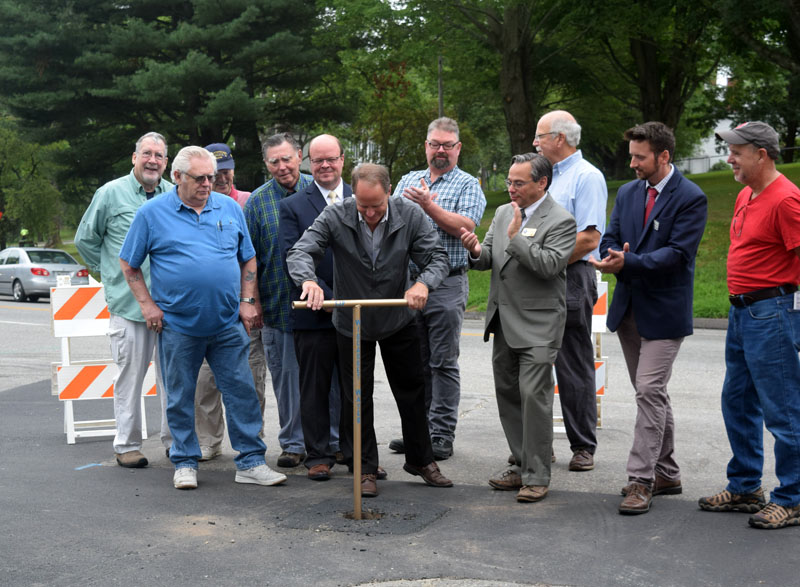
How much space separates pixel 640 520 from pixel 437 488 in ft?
4.33

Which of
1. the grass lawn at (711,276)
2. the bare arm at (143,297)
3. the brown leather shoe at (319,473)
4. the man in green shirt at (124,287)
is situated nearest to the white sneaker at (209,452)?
the man in green shirt at (124,287)

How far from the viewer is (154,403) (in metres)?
9.28

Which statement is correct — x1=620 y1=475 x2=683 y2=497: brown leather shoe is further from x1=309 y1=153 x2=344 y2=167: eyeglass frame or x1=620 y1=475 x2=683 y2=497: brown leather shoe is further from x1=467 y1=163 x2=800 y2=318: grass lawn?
x1=467 y1=163 x2=800 y2=318: grass lawn

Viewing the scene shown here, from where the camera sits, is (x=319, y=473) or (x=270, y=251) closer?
(x=319, y=473)

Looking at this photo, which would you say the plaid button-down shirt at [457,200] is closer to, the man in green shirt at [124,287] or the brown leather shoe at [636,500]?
the man in green shirt at [124,287]

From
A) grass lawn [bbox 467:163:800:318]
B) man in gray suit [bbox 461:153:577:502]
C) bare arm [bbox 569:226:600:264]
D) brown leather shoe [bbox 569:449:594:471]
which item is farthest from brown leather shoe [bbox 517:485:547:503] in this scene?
grass lawn [bbox 467:163:800:318]

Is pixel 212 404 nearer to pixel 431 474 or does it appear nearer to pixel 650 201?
pixel 431 474

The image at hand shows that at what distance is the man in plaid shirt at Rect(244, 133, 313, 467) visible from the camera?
6676mm

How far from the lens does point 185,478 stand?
19.8ft

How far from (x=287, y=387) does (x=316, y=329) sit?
24.3 inches

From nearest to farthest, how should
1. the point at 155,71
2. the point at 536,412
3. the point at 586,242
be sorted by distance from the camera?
the point at 536,412
the point at 586,242
the point at 155,71

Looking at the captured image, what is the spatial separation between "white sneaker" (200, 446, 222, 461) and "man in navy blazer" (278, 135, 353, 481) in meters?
0.89

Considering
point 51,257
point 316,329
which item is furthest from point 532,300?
point 51,257

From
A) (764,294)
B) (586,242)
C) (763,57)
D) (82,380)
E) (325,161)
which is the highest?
(763,57)
